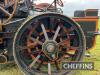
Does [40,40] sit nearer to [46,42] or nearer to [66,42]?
[46,42]

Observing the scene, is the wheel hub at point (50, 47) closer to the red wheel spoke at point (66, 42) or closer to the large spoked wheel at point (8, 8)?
the red wheel spoke at point (66, 42)

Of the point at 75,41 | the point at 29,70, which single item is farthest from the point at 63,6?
the point at 29,70

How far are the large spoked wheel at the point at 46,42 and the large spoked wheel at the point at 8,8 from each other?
70cm

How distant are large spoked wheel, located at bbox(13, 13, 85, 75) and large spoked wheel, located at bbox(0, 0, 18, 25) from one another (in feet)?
2.29

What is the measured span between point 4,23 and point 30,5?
0.88 meters

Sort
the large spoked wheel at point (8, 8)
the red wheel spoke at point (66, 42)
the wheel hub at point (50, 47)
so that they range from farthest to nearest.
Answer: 1. the large spoked wheel at point (8, 8)
2. the red wheel spoke at point (66, 42)
3. the wheel hub at point (50, 47)

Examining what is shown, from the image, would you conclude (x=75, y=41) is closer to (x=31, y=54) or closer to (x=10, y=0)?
(x=31, y=54)

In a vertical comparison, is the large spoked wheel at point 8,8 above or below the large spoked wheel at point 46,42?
above

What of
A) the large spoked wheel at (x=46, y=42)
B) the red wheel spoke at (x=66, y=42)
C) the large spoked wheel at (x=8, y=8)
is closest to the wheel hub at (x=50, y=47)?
the large spoked wheel at (x=46, y=42)

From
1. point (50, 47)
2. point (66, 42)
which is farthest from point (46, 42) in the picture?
point (66, 42)

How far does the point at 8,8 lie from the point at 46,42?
5.06 feet

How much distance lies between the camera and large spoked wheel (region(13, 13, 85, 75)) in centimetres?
700

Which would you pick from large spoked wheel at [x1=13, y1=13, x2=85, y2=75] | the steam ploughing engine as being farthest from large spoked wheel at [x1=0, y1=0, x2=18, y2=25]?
large spoked wheel at [x1=13, y1=13, x2=85, y2=75]

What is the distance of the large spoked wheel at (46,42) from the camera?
23.0 ft
